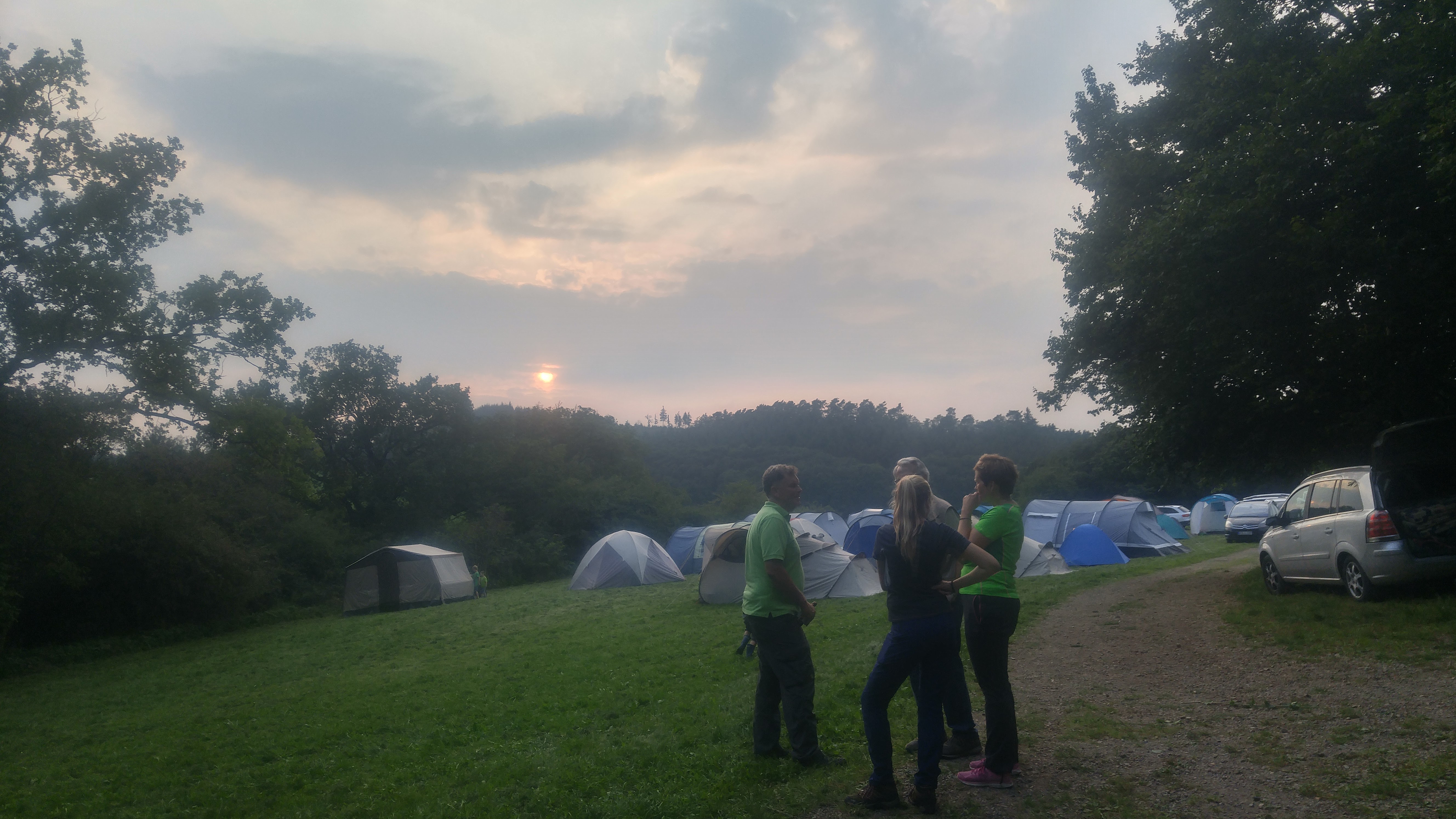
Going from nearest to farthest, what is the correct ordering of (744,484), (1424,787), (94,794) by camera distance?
(1424,787)
(94,794)
(744,484)

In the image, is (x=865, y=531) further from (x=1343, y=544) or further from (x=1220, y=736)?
(x=1220, y=736)

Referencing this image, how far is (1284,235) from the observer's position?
966 centimetres

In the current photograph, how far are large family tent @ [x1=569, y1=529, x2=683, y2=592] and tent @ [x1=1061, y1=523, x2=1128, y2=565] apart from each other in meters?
11.3

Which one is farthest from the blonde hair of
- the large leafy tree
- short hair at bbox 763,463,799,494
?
the large leafy tree

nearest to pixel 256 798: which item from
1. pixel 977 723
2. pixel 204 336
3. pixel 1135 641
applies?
pixel 977 723

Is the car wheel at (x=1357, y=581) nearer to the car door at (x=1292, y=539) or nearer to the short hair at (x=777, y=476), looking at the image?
the car door at (x=1292, y=539)

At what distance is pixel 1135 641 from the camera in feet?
28.8

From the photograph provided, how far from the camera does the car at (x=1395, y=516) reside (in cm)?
825

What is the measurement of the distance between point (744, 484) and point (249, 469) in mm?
37613

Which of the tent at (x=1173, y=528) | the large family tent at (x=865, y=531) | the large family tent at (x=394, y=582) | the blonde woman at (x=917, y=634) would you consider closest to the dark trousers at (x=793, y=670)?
the blonde woman at (x=917, y=634)

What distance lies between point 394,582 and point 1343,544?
76.7ft

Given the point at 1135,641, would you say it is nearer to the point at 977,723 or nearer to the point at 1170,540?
the point at 977,723

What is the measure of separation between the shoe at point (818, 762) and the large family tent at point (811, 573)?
10.9 metres

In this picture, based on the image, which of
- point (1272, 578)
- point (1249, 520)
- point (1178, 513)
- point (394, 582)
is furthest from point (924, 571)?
point (1178, 513)
